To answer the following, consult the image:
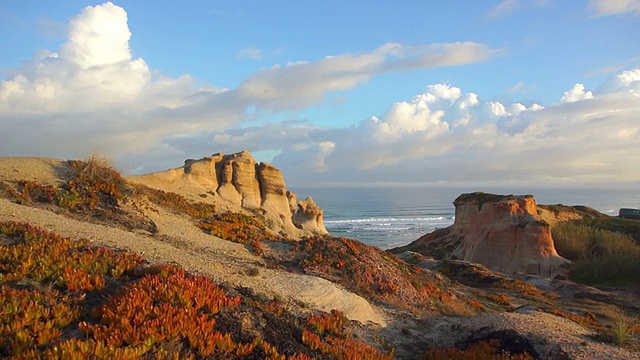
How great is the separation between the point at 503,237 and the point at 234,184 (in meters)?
28.0

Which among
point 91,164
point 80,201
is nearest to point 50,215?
point 80,201

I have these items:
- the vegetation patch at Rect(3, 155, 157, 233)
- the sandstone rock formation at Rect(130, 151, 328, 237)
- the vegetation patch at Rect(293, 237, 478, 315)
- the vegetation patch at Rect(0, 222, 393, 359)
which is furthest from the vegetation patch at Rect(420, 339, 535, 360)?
the sandstone rock formation at Rect(130, 151, 328, 237)

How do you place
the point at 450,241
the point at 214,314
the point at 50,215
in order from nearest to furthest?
the point at 214,314 < the point at 50,215 < the point at 450,241

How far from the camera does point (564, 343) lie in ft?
31.6

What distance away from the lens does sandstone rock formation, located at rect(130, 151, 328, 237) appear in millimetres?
28672

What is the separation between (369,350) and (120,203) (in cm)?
1401

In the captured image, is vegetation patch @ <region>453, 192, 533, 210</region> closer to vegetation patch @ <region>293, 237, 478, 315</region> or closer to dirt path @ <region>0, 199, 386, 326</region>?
vegetation patch @ <region>293, 237, 478, 315</region>

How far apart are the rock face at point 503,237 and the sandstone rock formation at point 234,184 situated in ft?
70.2

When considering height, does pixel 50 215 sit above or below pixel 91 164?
below

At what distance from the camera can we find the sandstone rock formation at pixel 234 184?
94.1 ft

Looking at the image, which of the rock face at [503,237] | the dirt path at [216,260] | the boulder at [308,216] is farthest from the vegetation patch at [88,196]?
the rock face at [503,237]

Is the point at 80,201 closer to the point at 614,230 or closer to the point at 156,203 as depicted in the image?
the point at 156,203

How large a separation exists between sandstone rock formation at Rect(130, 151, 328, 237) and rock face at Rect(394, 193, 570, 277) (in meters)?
21.4

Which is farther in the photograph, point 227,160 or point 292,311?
point 227,160
